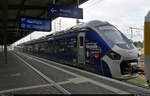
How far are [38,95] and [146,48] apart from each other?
385 centimetres

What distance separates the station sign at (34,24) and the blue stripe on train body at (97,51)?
346 inches

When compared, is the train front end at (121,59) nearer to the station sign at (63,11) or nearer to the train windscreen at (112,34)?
the train windscreen at (112,34)

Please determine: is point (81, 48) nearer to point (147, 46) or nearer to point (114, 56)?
point (114, 56)

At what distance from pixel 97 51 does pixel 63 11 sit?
570cm

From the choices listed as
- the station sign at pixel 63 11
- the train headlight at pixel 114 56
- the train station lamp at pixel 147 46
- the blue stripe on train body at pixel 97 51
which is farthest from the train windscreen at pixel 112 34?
the station sign at pixel 63 11

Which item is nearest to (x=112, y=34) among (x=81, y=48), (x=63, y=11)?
(x=81, y=48)

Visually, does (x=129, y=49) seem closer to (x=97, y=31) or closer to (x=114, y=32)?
(x=114, y=32)

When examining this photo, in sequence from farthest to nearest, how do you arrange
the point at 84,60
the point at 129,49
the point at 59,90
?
the point at 84,60
the point at 129,49
the point at 59,90

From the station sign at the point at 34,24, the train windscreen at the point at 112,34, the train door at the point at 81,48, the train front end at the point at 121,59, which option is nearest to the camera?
the train front end at the point at 121,59

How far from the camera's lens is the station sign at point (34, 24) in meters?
15.8

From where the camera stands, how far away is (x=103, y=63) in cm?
783

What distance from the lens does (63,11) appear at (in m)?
12.7

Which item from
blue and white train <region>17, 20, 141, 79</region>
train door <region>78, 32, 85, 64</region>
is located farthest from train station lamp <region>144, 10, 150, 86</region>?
train door <region>78, 32, 85, 64</region>

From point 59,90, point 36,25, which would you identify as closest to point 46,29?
point 36,25
